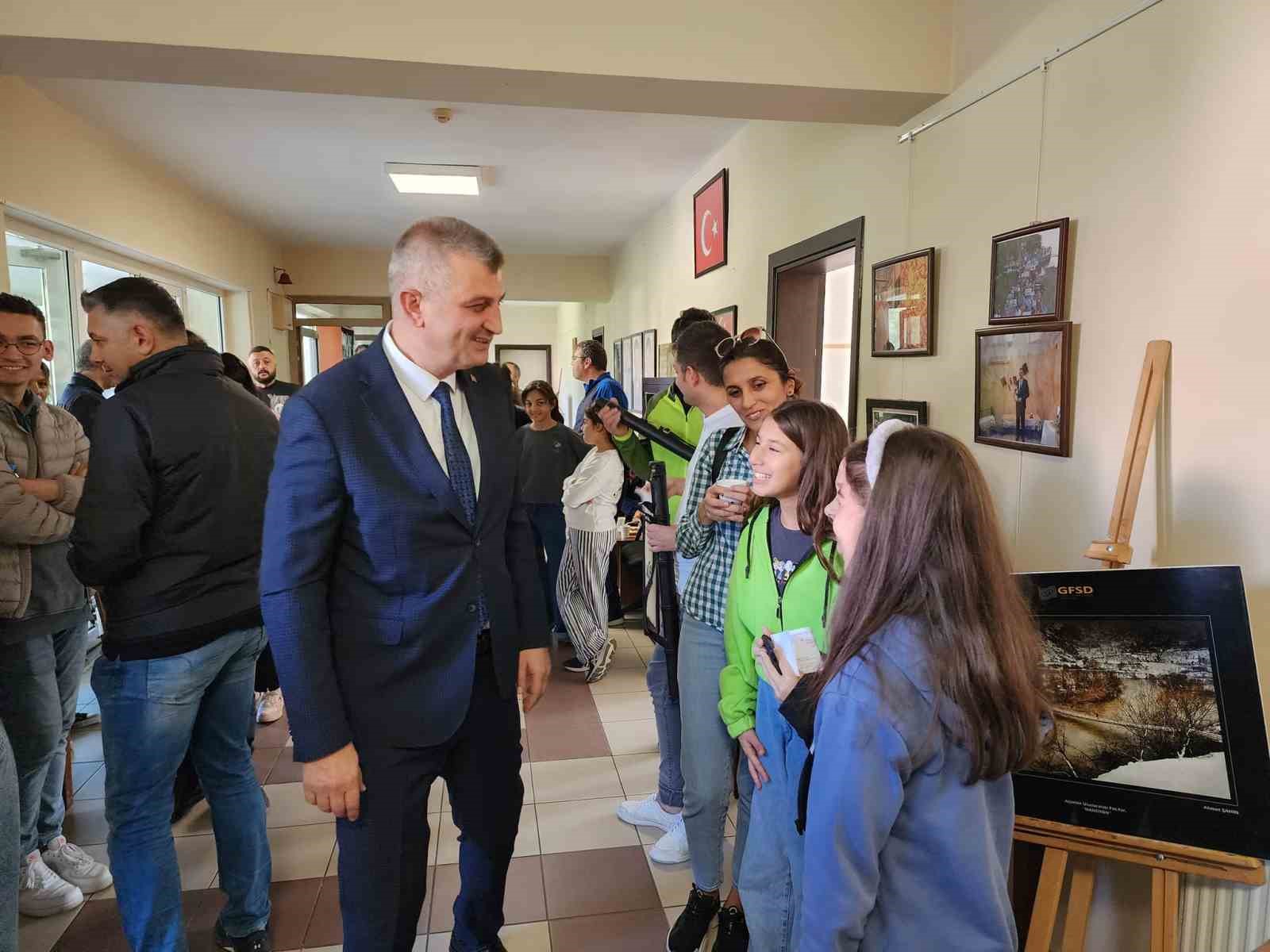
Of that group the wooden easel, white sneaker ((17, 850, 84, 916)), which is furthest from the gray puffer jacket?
the wooden easel

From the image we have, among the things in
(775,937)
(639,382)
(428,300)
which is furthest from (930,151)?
(639,382)

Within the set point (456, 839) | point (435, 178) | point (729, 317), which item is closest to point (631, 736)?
point (456, 839)

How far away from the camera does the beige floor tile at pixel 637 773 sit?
2.72 m

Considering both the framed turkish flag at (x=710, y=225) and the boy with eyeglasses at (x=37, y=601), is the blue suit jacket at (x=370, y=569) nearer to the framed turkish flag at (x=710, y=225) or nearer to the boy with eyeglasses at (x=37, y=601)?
the boy with eyeglasses at (x=37, y=601)

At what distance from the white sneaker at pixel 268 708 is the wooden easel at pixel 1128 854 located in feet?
9.28

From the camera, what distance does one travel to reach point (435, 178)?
201 inches

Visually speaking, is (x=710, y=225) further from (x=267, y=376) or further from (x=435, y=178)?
(x=267, y=376)

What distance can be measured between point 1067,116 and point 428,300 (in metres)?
1.58

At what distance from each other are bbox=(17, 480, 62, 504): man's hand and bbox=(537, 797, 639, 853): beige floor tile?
1.67 metres

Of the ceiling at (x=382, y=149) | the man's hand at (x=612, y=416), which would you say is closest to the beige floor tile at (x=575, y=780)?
the man's hand at (x=612, y=416)

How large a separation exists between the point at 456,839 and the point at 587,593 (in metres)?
1.50

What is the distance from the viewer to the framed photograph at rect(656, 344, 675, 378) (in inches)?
221

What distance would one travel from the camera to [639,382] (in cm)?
680

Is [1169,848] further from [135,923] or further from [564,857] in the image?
[135,923]
